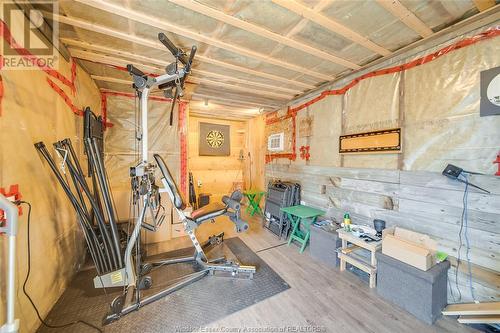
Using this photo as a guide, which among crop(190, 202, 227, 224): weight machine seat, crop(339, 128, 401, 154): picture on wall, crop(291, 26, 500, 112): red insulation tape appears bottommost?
crop(190, 202, 227, 224): weight machine seat

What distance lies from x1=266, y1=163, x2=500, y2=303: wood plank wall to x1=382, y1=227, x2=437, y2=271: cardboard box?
0.12m

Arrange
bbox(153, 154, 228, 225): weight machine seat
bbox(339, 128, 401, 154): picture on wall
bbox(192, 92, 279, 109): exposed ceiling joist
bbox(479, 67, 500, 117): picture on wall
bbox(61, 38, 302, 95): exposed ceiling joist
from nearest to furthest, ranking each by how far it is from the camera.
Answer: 1. bbox(479, 67, 500, 117): picture on wall
2. bbox(61, 38, 302, 95): exposed ceiling joist
3. bbox(153, 154, 228, 225): weight machine seat
4. bbox(339, 128, 401, 154): picture on wall
5. bbox(192, 92, 279, 109): exposed ceiling joist

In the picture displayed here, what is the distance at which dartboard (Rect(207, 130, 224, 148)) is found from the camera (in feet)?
18.0

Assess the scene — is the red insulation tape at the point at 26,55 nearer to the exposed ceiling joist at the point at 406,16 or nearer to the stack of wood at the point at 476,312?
the exposed ceiling joist at the point at 406,16

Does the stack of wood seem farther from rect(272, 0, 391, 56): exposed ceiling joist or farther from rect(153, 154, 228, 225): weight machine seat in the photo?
rect(272, 0, 391, 56): exposed ceiling joist

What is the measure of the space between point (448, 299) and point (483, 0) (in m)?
2.51

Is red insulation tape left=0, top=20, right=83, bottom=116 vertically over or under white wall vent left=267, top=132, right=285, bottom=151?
over

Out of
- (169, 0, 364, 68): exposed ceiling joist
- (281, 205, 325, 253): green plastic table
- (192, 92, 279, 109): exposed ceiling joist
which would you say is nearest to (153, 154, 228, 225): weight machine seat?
(281, 205, 325, 253): green plastic table

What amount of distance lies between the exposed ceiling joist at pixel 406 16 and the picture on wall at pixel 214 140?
15.1 feet

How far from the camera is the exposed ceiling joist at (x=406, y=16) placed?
1.41 meters

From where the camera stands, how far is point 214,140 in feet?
18.2

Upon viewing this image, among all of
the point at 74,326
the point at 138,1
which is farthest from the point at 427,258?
the point at 138,1

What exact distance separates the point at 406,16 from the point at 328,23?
621 mm

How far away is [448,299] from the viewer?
5.76ft
